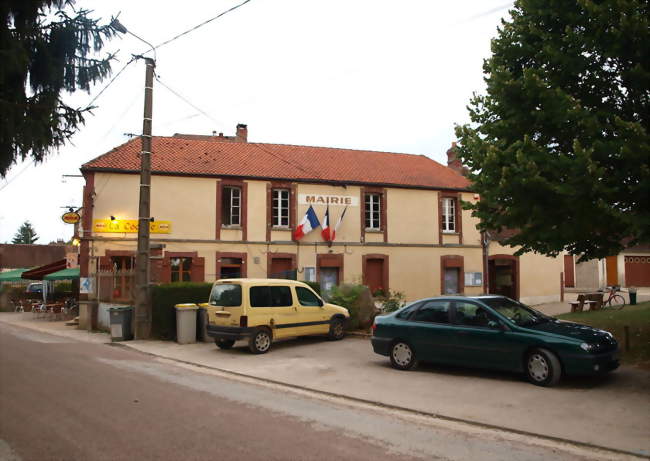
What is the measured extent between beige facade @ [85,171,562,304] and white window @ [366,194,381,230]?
198 millimetres

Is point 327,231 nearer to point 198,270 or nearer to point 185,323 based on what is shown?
point 198,270

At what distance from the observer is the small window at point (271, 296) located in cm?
1319

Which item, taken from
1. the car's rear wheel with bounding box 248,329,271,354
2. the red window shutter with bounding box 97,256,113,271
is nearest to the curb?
the car's rear wheel with bounding box 248,329,271,354

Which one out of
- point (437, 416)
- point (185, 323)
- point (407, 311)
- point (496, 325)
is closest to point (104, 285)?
point (185, 323)

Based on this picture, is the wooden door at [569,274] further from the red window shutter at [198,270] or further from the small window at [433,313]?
the small window at [433,313]

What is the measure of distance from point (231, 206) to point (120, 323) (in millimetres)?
8604

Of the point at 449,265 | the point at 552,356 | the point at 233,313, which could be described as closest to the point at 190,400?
the point at 233,313

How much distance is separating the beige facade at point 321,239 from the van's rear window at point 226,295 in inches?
384

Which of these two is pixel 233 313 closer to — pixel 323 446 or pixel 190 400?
pixel 190 400

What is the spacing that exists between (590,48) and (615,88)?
0.89 metres

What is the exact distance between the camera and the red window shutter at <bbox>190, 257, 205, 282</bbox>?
23.0m

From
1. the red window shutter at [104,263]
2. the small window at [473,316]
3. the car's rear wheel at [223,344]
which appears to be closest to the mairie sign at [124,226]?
the red window shutter at [104,263]

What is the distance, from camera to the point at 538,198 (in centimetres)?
959

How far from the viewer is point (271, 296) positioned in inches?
534
